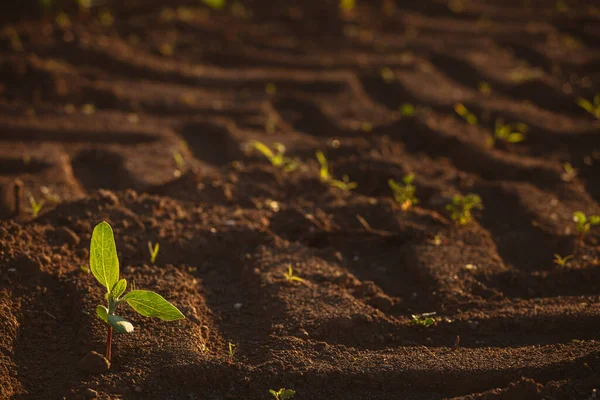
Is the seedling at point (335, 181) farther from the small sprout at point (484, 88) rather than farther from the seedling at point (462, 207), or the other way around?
the small sprout at point (484, 88)

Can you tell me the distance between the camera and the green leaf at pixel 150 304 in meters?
2.11

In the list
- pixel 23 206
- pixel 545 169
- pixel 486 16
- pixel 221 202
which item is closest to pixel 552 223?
pixel 545 169

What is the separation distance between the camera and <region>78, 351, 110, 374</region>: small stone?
7.17 feet

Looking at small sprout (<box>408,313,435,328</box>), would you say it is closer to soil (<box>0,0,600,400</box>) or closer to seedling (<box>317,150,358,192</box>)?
soil (<box>0,0,600,400</box>)

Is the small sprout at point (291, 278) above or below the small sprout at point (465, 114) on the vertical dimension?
below

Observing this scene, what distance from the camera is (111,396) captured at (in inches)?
83.3

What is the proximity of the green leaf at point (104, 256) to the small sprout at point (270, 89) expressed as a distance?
268 cm

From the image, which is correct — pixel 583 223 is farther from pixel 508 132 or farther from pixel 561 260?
pixel 508 132

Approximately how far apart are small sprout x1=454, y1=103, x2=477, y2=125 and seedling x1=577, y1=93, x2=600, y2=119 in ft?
2.20

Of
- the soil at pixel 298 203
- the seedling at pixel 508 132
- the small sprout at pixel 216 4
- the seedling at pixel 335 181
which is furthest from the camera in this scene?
the small sprout at pixel 216 4

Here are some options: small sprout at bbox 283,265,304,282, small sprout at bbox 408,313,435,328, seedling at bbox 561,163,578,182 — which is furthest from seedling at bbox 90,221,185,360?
seedling at bbox 561,163,578,182

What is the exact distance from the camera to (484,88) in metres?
4.77

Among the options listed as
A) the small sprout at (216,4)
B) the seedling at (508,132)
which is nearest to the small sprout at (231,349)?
the seedling at (508,132)

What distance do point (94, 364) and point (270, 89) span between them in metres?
2.87
